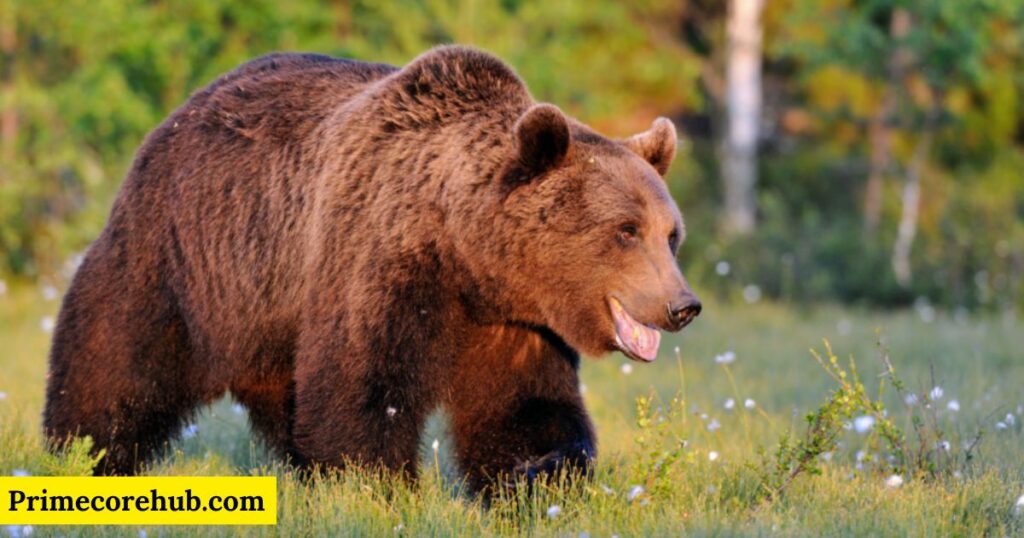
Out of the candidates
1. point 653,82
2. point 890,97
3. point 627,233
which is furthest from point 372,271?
point 653,82

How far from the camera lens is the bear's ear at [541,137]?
538 centimetres

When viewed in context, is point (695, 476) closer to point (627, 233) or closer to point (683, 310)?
point (683, 310)

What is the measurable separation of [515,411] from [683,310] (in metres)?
0.98

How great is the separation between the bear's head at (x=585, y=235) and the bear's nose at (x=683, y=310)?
13cm

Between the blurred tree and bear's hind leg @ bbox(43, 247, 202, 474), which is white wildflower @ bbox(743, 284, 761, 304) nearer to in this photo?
the blurred tree

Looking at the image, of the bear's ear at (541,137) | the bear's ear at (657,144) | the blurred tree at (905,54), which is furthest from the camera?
the blurred tree at (905,54)

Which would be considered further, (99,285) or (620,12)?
(620,12)

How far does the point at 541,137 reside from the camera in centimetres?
543

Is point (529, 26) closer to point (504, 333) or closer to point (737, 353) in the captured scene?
point (737, 353)

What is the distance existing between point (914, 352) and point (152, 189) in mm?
6545

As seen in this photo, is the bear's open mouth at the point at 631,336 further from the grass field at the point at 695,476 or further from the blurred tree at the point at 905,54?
the blurred tree at the point at 905,54

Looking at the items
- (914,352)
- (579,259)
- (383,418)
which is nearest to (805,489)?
(579,259)

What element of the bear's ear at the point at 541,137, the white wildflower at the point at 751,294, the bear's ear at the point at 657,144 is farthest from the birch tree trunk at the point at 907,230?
the bear's ear at the point at 541,137

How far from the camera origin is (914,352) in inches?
423
